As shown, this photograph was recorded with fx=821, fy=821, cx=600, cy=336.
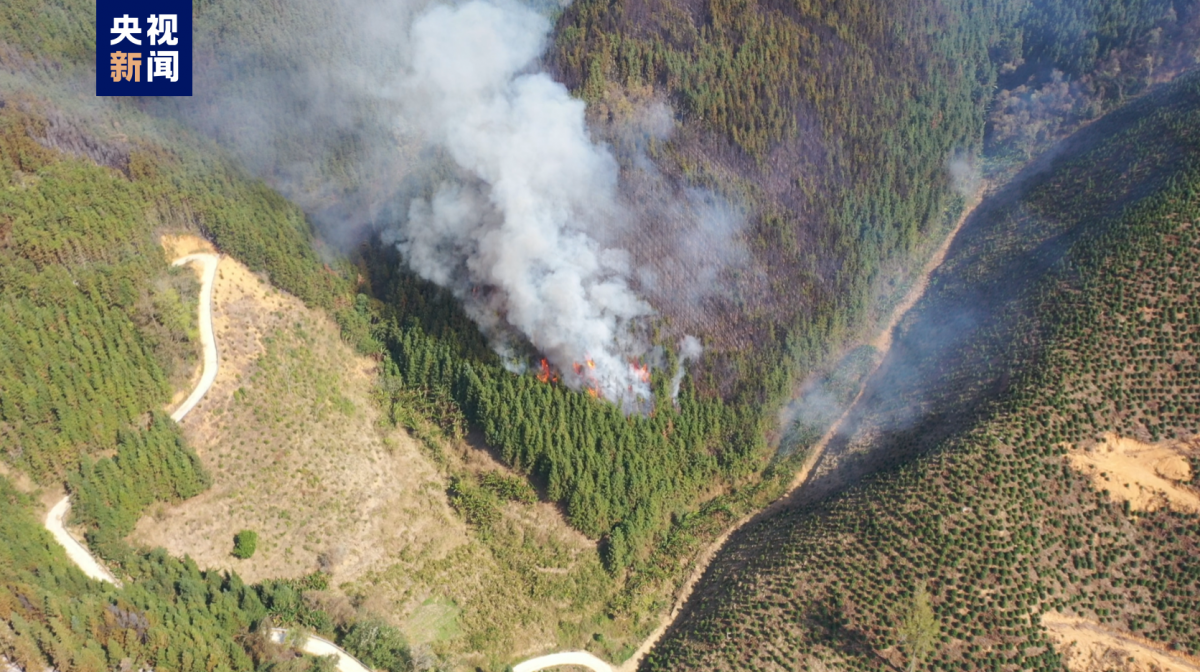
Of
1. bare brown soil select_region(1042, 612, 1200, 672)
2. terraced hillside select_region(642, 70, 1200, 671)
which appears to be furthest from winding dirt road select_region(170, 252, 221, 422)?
bare brown soil select_region(1042, 612, 1200, 672)

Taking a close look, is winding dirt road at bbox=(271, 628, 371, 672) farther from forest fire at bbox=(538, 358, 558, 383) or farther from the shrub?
forest fire at bbox=(538, 358, 558, 383)

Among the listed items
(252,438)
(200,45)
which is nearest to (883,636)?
(252,438)

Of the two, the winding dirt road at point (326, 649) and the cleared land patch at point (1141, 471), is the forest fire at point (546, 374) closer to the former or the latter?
the winding dirt road at point (326, 649)

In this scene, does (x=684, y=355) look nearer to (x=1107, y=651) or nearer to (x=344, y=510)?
(x=344, y=510)

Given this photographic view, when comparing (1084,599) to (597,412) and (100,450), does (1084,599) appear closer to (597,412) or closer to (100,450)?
(597,412)

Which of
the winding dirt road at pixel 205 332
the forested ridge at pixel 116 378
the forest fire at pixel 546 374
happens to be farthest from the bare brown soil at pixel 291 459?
the forest fire at pixel 546 374

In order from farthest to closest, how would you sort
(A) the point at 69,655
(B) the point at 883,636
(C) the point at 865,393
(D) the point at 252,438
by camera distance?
(C) the point at 865,393 < (D) the point at 252,438 < (B) the point at 883,636 < (A) the point at 69,655
